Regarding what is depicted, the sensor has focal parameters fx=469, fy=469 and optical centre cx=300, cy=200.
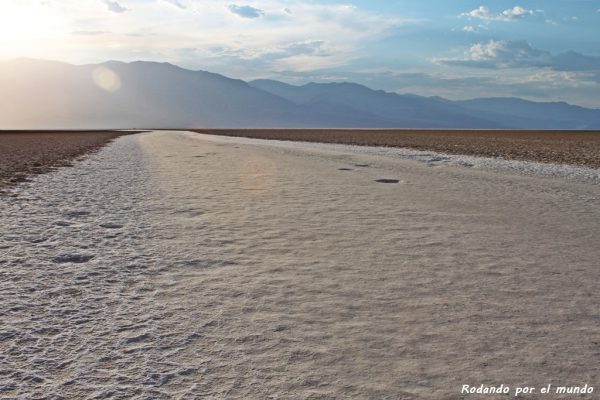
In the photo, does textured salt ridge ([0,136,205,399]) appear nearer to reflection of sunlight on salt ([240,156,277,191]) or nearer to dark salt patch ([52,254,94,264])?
dark salt patch ([52,254,94,264])

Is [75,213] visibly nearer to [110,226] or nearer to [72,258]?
[110,226]

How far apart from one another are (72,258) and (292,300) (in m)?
3.20

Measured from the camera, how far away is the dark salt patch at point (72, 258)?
593cm

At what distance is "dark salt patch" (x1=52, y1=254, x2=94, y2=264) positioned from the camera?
593 centimetres

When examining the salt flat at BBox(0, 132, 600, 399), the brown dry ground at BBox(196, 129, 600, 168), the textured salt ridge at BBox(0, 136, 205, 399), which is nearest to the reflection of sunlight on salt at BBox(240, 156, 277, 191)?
the salt flat at BBox(0, 132, 600, 399)

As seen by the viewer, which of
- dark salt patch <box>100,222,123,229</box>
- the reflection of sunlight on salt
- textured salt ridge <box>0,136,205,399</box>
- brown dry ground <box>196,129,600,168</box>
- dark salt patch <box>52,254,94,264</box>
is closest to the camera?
textured salt ridge <box>0,136,205,399</box>

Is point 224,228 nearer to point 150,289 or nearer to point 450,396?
point 150,289

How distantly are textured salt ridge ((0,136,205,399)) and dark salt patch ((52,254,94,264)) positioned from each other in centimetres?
1

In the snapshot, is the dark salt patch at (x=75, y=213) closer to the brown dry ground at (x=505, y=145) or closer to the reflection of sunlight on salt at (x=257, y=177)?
the reflection of sunlight on salt at (x=257, y=177)

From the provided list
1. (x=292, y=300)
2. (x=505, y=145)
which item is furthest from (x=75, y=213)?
(x=505, y=145)

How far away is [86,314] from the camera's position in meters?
4.22

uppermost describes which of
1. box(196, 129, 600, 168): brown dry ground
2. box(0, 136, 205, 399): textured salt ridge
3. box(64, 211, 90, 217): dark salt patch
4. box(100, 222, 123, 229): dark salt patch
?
box(196, 129, 600, 168): brown dry ground

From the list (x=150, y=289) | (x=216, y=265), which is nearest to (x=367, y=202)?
(x=216, y=265)

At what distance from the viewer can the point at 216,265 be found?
231 inches
